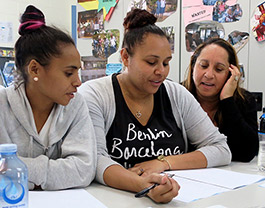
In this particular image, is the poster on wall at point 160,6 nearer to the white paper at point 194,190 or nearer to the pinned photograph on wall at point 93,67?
the pinned photograph on wall at point 93,67

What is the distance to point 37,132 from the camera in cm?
105

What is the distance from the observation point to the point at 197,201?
894 millimetres

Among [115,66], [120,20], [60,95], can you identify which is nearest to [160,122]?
[60,95]

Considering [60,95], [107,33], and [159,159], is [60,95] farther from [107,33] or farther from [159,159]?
[107,33]

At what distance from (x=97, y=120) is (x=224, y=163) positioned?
57 cm

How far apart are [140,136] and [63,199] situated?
445mm

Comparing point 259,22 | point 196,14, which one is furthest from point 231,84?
point 196,14

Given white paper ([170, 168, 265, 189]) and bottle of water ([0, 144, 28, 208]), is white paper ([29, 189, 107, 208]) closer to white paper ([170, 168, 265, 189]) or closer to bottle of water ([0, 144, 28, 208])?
bottle of water ([0, 144, 28, 208])

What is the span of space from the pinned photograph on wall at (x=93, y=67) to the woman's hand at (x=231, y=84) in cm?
86

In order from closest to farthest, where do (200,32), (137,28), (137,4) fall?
(137,28) < (200,32) < (137,4)

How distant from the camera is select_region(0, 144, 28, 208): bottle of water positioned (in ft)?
2.24

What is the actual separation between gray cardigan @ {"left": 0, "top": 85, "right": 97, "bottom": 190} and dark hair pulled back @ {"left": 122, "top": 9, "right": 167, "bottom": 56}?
0.37 m

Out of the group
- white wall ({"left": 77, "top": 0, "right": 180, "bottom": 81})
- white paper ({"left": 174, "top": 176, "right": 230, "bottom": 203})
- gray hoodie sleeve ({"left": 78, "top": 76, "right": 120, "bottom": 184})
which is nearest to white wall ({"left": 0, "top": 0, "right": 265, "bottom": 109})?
white wall ({"left": 77, "top": 0, "right": 180, "bottom": 81})

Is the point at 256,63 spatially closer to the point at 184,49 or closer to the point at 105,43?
the point at 184,49
